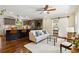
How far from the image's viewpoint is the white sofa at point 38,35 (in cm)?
195

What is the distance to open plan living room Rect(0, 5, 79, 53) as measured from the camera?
1886 millimetres

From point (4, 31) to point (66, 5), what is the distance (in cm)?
126

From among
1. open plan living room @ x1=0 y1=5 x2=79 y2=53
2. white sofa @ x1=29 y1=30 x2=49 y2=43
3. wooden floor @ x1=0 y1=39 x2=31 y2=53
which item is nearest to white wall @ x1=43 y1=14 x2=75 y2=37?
open plan living room @ x1=0 y1=5 x2=79 y2=53

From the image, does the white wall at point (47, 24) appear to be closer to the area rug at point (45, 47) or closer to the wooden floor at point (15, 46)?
the area rug at point (45, 47)

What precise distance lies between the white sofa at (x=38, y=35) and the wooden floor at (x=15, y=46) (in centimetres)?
13

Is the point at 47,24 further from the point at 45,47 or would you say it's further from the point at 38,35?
the point at 45,47

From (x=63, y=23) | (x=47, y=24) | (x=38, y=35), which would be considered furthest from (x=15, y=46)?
(x=63, y=23)

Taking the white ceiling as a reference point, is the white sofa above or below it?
below

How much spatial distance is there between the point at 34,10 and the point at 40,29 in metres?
0.38

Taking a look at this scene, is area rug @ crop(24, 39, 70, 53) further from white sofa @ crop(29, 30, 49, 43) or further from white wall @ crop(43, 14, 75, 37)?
white wall @ crop(43, 14, 75, 37)
